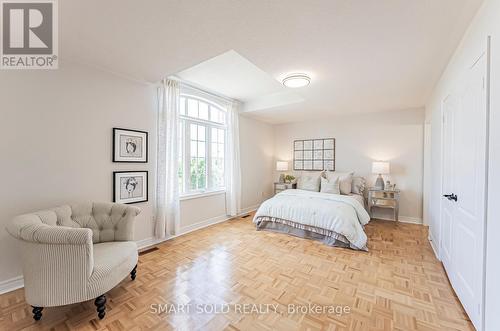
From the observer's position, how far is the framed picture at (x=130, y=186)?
108 inches

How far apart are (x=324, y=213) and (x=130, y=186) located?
9.44 feet

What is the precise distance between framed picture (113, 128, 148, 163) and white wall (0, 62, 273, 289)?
0.08 metres

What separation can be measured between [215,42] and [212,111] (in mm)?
2388

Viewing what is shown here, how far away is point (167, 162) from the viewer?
10.7 feet

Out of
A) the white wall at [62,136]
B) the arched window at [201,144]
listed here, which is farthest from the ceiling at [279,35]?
the arched window at [201,144]

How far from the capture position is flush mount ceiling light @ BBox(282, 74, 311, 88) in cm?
275

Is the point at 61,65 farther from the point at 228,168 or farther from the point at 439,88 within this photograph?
the point at 439,88

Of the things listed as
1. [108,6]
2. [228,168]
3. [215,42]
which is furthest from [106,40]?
[228,168]

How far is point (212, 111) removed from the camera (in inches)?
171

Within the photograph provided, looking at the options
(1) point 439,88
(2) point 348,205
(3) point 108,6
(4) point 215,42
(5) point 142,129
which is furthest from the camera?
(2) point 348,205

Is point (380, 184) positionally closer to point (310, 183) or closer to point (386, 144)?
point (386, 144)

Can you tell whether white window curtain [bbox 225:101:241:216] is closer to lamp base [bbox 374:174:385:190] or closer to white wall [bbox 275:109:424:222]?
white wall [bbox 275:109:424:222]

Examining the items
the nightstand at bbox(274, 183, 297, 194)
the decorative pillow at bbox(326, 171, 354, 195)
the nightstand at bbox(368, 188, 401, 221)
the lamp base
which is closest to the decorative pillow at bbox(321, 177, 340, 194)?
the decorative pillow at bbox(326, 171, 354, 195)

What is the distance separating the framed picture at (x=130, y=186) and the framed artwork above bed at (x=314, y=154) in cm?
391
